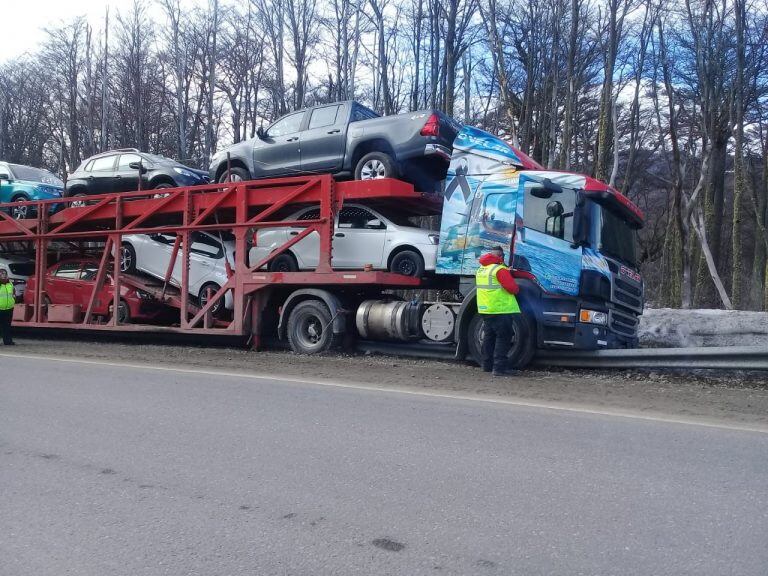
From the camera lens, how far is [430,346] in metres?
11.2

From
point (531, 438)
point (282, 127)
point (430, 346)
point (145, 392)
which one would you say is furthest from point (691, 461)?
point (282, 127)

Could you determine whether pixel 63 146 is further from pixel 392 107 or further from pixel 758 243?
pixel 758 243

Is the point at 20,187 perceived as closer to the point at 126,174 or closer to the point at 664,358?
the point at 126,174

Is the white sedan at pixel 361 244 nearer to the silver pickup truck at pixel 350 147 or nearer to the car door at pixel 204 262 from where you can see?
the silver pickup truck at pixel 350 147

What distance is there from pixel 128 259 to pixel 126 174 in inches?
76.9

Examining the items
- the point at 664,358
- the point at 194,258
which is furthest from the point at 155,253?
the point at 664,358

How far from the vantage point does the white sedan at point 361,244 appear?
36.1 ft

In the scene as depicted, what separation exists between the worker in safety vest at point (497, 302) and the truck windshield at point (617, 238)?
1.45 m

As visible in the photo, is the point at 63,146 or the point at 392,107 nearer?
the point at 392,107

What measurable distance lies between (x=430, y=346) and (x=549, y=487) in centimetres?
684

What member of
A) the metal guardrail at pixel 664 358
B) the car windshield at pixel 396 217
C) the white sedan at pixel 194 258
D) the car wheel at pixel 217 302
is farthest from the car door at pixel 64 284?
the metal guardrail at pixel 664 358

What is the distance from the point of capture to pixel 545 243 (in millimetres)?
9586

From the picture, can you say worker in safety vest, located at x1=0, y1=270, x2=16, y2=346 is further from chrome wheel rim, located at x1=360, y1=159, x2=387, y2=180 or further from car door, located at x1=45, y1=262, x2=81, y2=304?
chrome wheel rim, located at x1=360, y1=159, x2=387, y2=180

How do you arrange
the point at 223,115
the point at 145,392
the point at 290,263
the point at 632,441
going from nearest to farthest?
1. the point at 632,441
2. the point at 145,392
3. the point at 290,263
4. the point at 223,115
